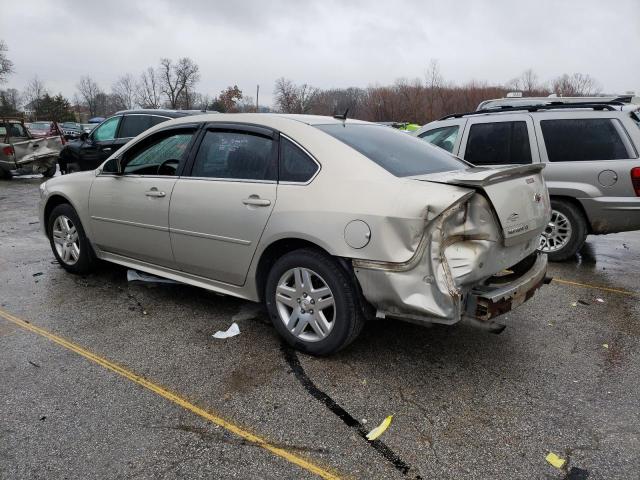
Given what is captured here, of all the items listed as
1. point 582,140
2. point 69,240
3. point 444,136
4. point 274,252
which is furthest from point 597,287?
point 69,240

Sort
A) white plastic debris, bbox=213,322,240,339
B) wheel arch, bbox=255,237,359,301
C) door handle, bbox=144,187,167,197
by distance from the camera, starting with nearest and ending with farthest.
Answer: wheel arch, bbox=255,237,359,301 < white plastic debris, bbox=213,322,240,339 < door handle, bbox=144,187,167,197

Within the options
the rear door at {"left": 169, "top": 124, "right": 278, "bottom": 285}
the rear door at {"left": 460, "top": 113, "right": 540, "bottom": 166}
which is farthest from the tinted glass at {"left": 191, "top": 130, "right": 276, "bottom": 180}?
the rear door at {"left": 460, "top": 113, "right": 540, "bottom": 166}

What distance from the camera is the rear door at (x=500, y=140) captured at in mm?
6035

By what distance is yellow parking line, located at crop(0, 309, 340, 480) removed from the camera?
7.90 ft

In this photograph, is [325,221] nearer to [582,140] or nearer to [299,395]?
[299,395]

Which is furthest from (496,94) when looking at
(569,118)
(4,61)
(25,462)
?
(25,462)

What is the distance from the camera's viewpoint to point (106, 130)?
11.2 m

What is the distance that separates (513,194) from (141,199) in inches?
117

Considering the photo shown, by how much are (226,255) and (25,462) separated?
5.87 feet

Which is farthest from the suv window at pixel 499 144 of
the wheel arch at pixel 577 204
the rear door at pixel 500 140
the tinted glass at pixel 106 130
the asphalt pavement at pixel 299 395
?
the tinted glass at pixel 106 130

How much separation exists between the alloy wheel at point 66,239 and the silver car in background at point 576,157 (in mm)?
4790

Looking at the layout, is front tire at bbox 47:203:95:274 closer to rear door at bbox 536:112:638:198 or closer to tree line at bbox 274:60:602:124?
rear door at bbox 536:112:638:198

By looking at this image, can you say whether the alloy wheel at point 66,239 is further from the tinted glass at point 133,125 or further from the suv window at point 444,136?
the tinted glass at point 133,125

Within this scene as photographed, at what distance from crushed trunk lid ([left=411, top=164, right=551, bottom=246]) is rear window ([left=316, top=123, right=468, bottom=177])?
0.51 feet
